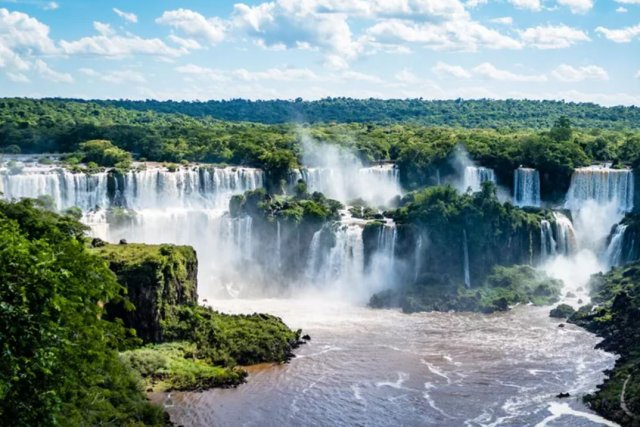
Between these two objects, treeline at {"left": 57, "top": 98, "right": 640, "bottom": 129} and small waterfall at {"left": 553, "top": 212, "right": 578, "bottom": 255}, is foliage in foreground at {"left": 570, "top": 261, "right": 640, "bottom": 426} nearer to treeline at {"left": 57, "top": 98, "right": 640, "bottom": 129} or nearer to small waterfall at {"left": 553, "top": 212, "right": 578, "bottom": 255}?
small waterfall at {"left": 553, "top": 212, "right": 578, "bottom": 255}

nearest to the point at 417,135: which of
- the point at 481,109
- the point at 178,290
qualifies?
the point at 178,290

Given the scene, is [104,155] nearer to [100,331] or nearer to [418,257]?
Answer: [418,257]

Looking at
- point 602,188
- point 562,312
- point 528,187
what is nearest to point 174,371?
point 562,312

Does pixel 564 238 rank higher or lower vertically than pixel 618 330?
higher

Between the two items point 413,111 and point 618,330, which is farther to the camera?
point 413,111

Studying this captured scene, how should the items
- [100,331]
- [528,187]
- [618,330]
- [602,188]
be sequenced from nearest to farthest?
1. [100,331]
2. [618,330]
3. [602,188]
4. [528,187]

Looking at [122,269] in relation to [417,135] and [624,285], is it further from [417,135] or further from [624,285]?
[417,135]

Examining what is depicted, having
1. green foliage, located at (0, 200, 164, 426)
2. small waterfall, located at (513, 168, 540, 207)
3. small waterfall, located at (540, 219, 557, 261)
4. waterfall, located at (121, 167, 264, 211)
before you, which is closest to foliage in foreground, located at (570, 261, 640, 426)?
small waterfall, located at (540, 219, 557, 261)
